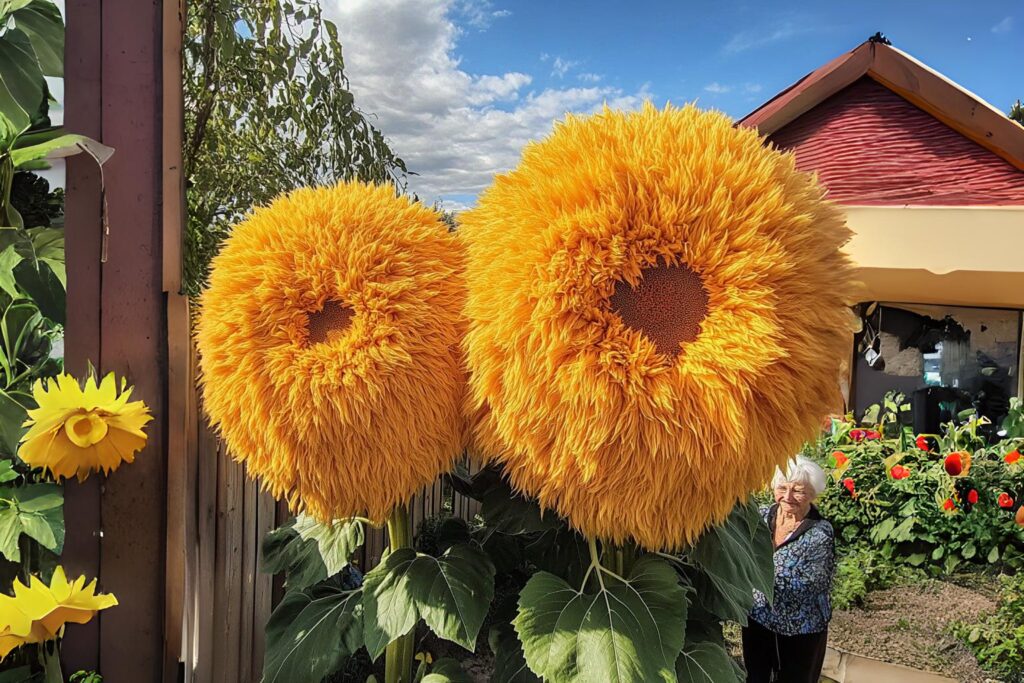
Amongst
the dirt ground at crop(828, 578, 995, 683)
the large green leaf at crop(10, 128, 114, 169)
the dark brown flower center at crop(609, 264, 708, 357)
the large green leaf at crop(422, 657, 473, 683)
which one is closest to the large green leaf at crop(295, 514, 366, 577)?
the large green leaf at crop(422, 657, 473, 683)

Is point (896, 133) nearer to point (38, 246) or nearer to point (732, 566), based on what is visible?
point (732, 566)

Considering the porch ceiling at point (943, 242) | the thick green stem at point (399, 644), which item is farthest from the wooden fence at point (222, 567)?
the porch ceiling at point (943, 242)

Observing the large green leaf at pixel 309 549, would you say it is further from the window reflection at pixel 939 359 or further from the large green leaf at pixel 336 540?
the window reflection at pixel 939 359

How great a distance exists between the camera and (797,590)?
108 inches

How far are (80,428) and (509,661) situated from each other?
109cm

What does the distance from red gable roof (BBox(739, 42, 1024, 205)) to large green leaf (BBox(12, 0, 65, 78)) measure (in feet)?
14.8

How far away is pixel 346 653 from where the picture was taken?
1.22 meters

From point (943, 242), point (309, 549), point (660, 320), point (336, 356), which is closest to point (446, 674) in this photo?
point (309, 549)

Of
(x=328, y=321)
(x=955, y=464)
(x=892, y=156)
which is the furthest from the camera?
(x=892, y=156)

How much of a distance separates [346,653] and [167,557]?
813mm

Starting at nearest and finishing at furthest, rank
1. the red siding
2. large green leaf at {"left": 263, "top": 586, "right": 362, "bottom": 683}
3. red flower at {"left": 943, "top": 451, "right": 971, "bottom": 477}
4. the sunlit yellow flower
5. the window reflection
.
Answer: large green leaf at {"left": 263, "top": 586, "right": 362, "bottom": 683}
the sunlit yellow flower
red flower at {"left": 943, "top": 451, "right": 971, "bottom": 477}
the red siding
the window reflection

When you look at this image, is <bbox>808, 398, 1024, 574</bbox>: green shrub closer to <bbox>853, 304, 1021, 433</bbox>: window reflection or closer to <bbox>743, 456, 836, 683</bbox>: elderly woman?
<bbox>853, 304, 1021, 433</bbox>: window reflection

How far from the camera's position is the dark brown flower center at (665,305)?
32.5 inches

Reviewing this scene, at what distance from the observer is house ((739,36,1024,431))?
16.3 ft
